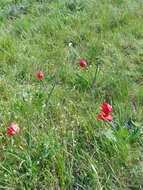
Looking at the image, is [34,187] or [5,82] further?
[5,82]

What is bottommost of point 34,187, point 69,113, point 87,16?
point 34,187

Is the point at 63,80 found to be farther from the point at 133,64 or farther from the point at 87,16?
the point at 87,16

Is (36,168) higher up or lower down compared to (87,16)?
lower down

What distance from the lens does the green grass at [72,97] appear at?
140cm

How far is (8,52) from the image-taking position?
2.60 metres

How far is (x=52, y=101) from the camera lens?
6.23 ft

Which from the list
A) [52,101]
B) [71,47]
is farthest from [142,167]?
[71,47]

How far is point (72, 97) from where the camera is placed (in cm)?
200

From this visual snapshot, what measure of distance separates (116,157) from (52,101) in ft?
2.19

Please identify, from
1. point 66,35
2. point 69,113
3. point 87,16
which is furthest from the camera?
point 87,16

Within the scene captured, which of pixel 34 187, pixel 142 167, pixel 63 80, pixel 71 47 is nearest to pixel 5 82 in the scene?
pixel 63 80

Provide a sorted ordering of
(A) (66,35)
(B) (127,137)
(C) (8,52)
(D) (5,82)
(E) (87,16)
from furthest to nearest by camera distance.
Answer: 1. (E) (87,16)
2. (A) (66,35)
3. (C) (8,52)
4. (D) (5,82)
5. (B) (127,137)

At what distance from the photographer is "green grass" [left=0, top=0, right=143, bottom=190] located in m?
1.40

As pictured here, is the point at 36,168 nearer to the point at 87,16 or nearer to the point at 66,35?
the point at 66,35
